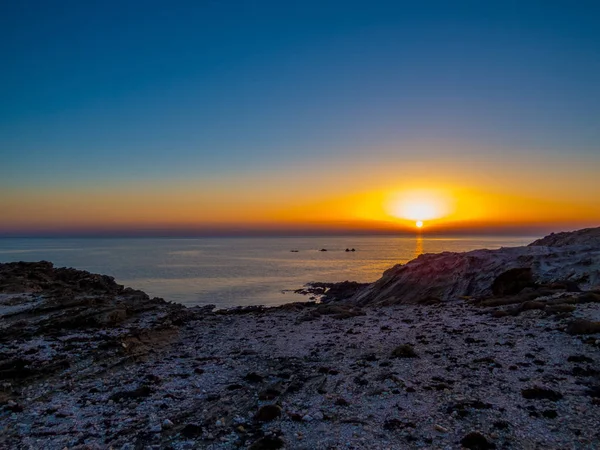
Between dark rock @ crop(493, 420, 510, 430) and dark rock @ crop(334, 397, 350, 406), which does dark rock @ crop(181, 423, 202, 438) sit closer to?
dark rock @ crop(334, 397, 350, 406)

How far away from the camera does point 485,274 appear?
126ft

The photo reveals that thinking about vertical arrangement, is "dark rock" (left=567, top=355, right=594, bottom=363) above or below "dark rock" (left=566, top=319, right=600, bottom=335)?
below

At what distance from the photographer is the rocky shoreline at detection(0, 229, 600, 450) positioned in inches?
426

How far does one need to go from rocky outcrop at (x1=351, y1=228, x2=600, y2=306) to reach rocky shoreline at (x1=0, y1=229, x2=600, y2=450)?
182 centimetres

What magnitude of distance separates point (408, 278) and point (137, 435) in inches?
1436

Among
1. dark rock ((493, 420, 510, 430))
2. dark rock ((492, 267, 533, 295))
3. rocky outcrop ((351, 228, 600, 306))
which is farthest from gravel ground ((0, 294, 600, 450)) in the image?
rocky outcrop ((351, 228, 600, 306))

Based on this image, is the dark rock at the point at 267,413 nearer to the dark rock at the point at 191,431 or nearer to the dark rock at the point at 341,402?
the dark rock at the point at 191,431

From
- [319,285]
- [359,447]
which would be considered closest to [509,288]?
[359,447]

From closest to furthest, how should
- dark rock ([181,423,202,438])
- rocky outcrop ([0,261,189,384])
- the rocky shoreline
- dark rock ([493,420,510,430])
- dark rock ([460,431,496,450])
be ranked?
1. dark rock ([460,431,496,450])
2. dark rock ([493,420,510,430])
3. the rocky shoreline
4. dark rock ([181,423,202,438])
5. rocky outcrop ([0,261,189,384])

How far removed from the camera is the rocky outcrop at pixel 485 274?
33.7 metres

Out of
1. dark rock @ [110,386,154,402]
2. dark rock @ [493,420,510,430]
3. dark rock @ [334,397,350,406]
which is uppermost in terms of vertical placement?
dark rock @ [493,420,510,430]

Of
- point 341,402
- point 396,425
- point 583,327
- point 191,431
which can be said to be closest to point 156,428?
point 191,431

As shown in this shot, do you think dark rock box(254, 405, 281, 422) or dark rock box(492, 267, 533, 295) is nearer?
dark rock box(254, 405, 281, 422)

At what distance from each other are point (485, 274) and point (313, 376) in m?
29.1
